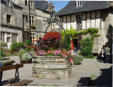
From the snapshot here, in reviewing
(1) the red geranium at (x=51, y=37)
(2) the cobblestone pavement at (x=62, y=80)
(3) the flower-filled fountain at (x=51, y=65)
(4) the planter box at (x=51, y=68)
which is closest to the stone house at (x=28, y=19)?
(2) the cobblestone pavement at (x=62, y=80)

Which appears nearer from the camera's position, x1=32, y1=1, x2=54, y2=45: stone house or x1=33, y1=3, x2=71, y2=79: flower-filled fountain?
x1=33, y1=3, x2=71, y2=79: flower-filled fountain

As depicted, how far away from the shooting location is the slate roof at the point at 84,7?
17.2 m

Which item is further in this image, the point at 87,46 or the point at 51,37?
the point at 87,46

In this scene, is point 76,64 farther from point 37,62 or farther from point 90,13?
point 90,13

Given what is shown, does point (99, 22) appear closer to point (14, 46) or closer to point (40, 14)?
point (14, 46)

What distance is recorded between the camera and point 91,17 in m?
17.8

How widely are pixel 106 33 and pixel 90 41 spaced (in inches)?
84.5

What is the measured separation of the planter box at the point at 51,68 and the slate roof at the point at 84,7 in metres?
12.1

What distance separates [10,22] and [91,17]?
31.0ft

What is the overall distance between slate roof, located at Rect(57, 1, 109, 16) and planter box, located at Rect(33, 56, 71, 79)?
1205 cm

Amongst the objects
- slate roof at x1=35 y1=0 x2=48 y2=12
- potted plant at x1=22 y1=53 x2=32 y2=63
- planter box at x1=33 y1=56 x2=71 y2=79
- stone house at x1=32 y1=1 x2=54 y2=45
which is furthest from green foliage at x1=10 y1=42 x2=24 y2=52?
planter box at x1=33 y1=56 x2=71 y2=79

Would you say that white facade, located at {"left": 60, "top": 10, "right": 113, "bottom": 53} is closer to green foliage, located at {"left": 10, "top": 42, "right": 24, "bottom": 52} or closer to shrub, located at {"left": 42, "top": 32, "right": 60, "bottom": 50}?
green foliage, located at {"left": 10, "top": 42, "right": 24, "bottom": 52}

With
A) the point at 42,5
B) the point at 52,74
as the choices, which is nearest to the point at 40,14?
the point at 42,5

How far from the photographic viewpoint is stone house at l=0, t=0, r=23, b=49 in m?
18.1
